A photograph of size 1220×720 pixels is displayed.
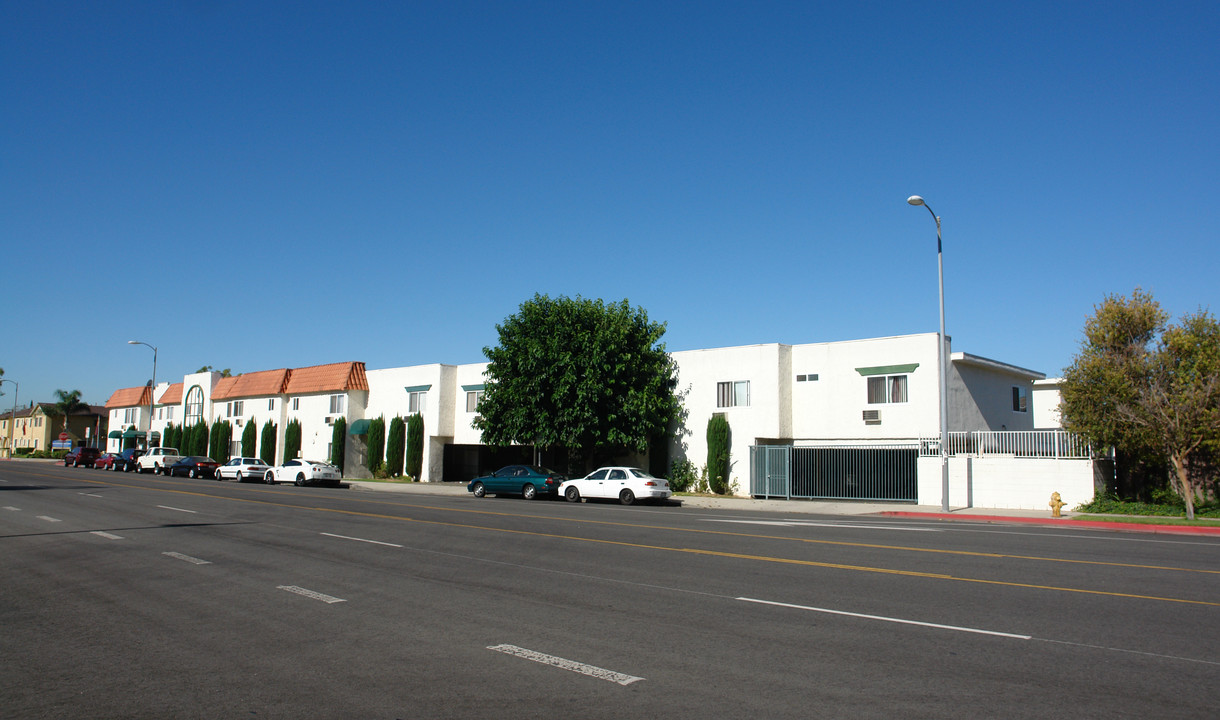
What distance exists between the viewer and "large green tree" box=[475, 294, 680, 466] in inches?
1422

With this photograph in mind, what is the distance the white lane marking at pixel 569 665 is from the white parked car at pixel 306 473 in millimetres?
38393

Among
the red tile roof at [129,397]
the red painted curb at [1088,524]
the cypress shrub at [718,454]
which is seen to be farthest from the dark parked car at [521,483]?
the red tile roof at [129,397]

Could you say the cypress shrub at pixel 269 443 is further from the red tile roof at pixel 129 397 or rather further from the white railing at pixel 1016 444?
the white railing at pixel 1016 444

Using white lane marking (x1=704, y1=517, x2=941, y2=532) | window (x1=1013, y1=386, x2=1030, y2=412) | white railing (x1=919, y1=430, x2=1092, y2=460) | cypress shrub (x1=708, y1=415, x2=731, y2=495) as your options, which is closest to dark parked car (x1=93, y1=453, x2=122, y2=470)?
cypress shrub (x1=708, y1=415, x2=731, y2=495)

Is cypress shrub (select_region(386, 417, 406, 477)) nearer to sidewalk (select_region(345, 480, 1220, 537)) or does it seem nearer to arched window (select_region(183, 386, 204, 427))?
sidewalk (select_region(345, 480, 1220, 537))

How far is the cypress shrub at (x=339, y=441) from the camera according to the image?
51906 millimetres

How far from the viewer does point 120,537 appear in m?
16.7

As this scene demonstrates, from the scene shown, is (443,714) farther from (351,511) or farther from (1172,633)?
(351,511)

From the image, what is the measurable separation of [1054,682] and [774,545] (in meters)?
9.30

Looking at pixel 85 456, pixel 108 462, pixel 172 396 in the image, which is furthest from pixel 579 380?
pixel 172 396

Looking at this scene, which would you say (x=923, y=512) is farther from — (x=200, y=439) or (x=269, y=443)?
(x=200, y=439)

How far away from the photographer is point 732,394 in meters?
36.5

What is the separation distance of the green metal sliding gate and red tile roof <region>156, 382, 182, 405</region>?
178 ft

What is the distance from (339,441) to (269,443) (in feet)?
28.1
